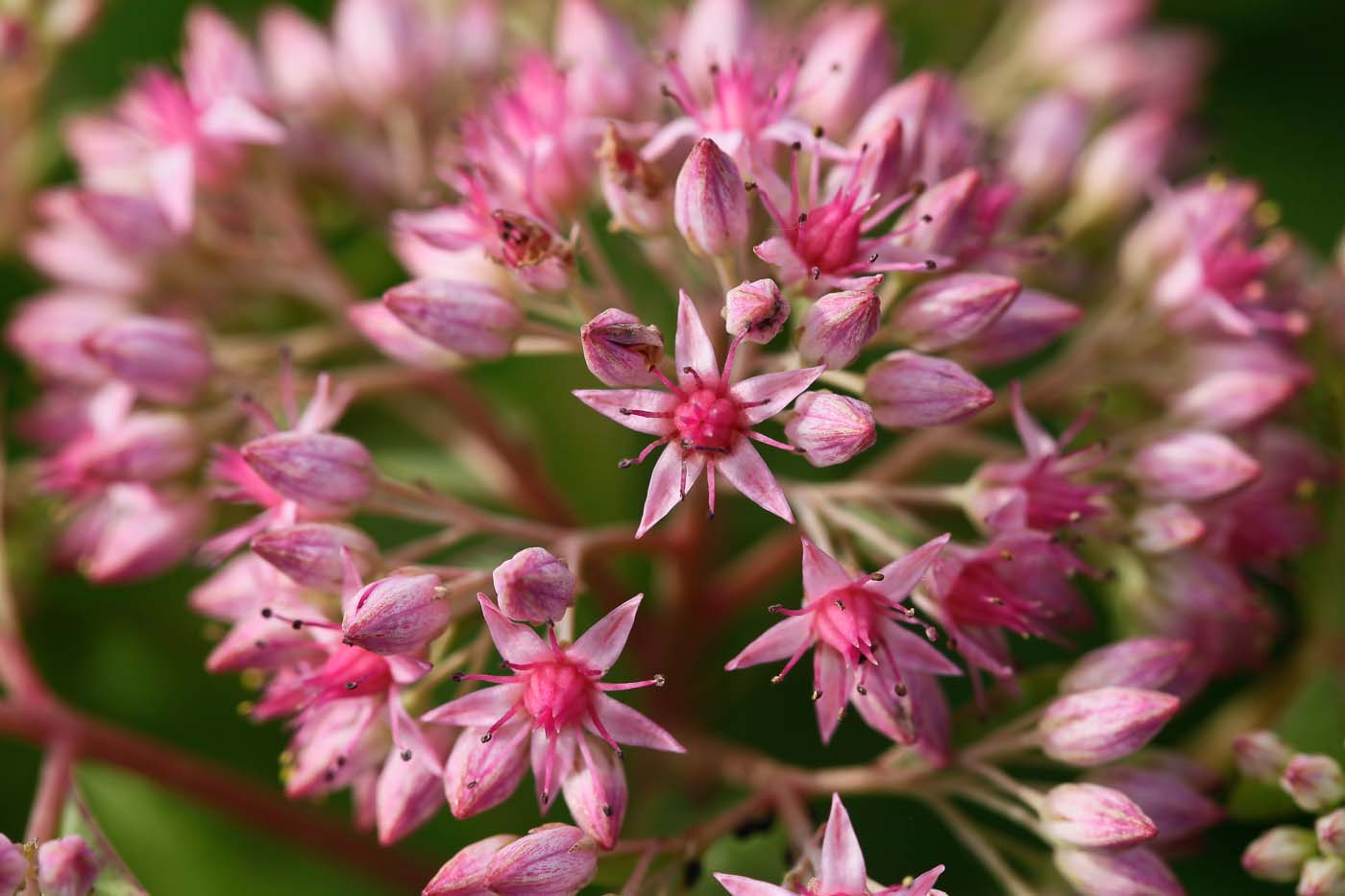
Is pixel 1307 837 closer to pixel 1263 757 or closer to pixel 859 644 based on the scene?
pixel 1263 757

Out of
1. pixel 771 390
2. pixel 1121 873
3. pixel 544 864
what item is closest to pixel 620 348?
pixel 771 390

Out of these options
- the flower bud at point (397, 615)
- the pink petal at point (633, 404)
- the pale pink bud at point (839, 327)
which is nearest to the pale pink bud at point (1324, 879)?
the pale pink bud at point (839, 327)

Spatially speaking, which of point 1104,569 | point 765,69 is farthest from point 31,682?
point 1104,569

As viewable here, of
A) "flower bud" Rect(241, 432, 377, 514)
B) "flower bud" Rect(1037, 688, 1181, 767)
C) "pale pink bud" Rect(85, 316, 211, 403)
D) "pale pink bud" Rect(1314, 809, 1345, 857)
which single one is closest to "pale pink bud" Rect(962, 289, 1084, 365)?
"flower bud" Rect(1037, 688, 1181, 767)

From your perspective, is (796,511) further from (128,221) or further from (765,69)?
(128,221)

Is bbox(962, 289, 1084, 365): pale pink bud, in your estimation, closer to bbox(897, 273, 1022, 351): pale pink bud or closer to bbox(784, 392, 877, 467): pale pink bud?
bbox(897, 273, 1022, 351): pale pink bud

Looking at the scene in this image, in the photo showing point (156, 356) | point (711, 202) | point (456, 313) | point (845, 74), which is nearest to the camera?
point (711, 202)
